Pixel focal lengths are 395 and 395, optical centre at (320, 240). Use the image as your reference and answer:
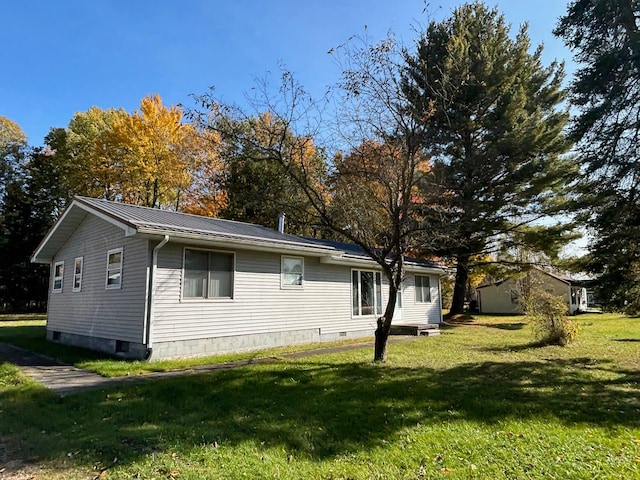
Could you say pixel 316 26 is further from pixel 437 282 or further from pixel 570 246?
pixel 570 246

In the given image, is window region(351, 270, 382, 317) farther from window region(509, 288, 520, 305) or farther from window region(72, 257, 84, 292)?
window region(509, 288, 520, 305)

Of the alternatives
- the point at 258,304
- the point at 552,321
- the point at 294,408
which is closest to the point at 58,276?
the point at 258,304

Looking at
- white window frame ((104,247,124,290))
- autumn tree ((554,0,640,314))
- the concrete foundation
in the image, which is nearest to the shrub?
autumn tree ((554,0,640,314))

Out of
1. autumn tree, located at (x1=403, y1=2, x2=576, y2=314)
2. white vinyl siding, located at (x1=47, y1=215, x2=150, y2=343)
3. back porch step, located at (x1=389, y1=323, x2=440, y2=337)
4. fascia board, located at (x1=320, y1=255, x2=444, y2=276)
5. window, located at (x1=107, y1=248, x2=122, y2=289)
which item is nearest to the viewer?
white vinyl siding, located at (x1=47, y1=215, x2=150, y2=343)

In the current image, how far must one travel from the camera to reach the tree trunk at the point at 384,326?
8.71 meters

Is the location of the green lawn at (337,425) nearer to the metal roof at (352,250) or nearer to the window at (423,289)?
the metal roof at (352,250)

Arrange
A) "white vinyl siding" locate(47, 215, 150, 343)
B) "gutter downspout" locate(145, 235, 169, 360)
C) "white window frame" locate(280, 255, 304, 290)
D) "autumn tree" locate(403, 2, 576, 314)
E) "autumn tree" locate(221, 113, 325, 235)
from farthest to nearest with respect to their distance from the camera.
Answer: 1. "autumn tree" locate(403, 2, 576, 314)
2. "white window frame" locate(280, 255, 304, 290)
3. "white vinyl siding" locate(47, 215, 150, 343)
4. "gutter downspout" locate(145, 235, 169, 360)
5. "autumn tree" locate(221, 113, 325, 235)

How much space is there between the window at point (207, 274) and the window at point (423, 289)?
1042cm

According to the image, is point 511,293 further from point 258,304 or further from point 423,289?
point 258,304

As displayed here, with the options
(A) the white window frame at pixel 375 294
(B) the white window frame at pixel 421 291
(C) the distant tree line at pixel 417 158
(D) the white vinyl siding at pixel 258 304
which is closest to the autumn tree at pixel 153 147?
(C) the distant tree line at pixel 417 158

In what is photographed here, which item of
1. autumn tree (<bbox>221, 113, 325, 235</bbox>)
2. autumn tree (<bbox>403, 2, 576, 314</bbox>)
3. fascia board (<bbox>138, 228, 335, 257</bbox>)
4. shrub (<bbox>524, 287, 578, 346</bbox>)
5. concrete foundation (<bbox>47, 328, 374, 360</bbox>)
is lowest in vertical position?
concrete foundation (<bbox>47, 328, 374, 360</bbox>)

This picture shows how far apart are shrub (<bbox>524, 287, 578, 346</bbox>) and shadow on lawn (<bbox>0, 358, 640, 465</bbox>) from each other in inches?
157

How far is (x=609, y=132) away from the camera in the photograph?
9.80m

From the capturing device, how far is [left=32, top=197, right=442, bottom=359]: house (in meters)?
9.43
